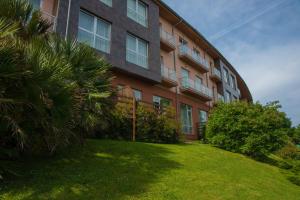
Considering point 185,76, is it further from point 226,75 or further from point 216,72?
point 226,75

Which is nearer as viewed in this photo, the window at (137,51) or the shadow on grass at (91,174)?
the shadow on grass at (91,174)

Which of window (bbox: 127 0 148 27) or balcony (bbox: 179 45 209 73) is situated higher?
window (bbox: 127 0 148 27)

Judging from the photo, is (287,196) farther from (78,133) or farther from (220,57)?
(220,57)

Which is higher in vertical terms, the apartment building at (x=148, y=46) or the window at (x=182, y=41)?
the window at (x=182, y=41)

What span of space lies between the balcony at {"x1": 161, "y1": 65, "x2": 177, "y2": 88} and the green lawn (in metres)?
11.4

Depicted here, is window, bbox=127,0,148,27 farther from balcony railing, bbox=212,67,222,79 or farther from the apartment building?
balcony railing, bbox=212,67,222,79

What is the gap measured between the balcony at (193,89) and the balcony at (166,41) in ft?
10.6

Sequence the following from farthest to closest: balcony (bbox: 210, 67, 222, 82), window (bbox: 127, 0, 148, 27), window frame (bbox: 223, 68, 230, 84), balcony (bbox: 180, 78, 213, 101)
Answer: window frame (bbox: 223, 68, 230, 84), balcony (bbox: 210, 67, 222, 82), balcony (bbox: 180, 78, 213, 101), window (bbox: 127, 0, 148, 27)

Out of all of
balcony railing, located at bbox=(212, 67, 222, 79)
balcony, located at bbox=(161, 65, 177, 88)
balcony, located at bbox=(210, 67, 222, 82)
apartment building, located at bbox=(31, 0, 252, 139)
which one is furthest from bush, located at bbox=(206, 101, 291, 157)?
balcony railing, located at bbox=(212, 67, 222, 79)

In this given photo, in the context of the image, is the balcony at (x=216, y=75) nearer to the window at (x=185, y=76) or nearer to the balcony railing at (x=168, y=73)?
the window at (x=185, y=76)

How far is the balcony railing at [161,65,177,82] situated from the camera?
2152cm

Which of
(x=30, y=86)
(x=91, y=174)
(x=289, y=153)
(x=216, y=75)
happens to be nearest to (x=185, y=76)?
(x=216, y=75)

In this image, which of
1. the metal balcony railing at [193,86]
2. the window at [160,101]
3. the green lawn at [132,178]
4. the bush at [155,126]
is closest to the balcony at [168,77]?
the window at [160,101]

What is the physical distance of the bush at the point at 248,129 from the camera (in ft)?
50.4
